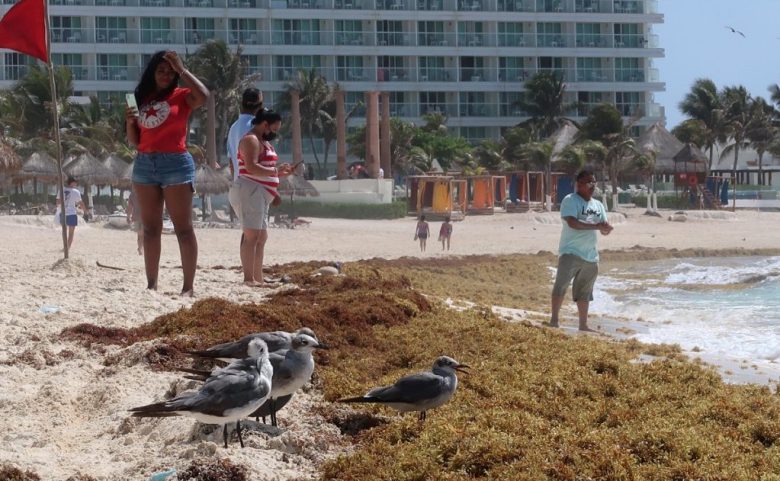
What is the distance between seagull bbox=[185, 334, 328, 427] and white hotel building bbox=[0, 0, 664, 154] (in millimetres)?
64435

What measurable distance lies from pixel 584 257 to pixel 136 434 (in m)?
6.55

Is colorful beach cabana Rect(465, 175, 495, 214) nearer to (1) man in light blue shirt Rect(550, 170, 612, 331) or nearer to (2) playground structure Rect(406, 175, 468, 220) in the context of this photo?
(2) playground structure Rect(406, 175, 468, 220)

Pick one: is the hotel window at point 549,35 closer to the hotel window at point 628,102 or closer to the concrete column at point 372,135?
the hotel window at point 628,102

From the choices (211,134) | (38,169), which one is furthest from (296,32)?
(38,169)

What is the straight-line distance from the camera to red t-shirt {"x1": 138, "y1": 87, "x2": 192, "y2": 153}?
9.09m

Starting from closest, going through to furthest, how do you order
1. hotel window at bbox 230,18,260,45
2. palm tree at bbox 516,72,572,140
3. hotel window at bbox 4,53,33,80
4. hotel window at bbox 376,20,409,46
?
1. hotel window at bbox 4,53,33,80
2. hotel window at bbox 230,18,260,45
3. palm tree at bbox 516,72,572,140
4. hotel window at bbox 376,20,409,46

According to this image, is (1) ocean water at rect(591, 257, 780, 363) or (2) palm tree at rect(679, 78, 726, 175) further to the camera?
(2) palm tree at rect(679, 78, 726, 175)

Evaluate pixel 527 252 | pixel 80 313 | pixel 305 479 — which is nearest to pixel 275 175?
pixel 80 313

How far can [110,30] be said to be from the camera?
6944 cm

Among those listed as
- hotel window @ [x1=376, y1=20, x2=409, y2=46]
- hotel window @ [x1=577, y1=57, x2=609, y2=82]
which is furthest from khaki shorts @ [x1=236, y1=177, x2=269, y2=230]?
hotel window @ [x1=577, y1=57, x2=609, y2=82]

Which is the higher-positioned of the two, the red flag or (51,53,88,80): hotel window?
(51,53,88,80): hotel window

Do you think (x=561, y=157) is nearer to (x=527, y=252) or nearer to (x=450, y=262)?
(x=527, y=252)

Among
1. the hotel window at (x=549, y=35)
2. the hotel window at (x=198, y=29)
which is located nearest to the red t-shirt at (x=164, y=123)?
the hotel window at (x=198, y=29)

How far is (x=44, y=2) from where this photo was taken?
462 inches
